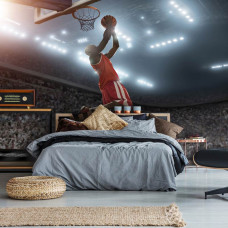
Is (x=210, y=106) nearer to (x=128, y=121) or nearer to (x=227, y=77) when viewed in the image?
(x=227, y=77)

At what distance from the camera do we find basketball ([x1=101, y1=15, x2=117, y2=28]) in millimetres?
5894

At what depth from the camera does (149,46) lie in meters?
6.15

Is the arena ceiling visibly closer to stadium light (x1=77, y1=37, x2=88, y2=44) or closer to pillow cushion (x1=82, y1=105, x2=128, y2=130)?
stadium light (x1=77, y1=37, x2=88, y2=44)

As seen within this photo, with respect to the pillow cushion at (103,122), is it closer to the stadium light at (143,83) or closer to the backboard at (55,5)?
the stadium light at (143,83)

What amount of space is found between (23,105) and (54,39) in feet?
4.57

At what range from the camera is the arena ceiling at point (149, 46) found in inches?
231

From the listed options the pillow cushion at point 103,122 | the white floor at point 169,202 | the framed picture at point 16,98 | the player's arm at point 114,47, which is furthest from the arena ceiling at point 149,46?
the white floor at point 169,202

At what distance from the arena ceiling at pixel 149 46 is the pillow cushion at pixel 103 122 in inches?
50.4

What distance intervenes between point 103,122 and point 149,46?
1994mm

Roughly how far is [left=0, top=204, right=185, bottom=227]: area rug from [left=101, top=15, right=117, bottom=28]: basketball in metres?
4.13

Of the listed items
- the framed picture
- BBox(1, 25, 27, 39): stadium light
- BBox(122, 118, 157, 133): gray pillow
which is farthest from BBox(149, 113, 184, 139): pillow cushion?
BBox(1, 25, 27, 39): stadium light

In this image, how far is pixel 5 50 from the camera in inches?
239

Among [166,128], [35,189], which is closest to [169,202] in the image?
[35,189]

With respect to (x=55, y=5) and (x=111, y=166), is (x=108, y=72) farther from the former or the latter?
(x=111, y=166)
